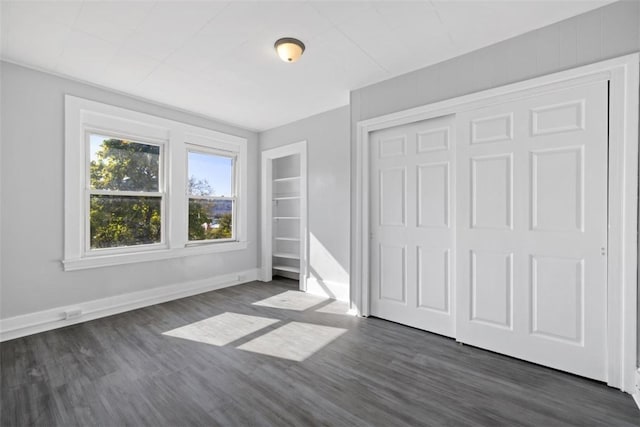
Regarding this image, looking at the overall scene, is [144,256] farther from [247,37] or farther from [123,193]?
[247,37]

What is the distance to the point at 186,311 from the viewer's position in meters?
3.62

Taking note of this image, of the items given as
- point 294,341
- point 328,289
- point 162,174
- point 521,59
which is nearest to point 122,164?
point 162,174

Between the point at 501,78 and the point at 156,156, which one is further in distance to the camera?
the point at 156,156

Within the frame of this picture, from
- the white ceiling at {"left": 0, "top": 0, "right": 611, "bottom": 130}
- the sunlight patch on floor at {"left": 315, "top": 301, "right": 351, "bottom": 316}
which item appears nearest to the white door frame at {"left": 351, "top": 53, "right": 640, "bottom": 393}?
the white ceiling at {"left": 0, "top": 0, "right": 611, "bottom": 130}

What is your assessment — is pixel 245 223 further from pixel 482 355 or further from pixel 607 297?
pixel 607 297

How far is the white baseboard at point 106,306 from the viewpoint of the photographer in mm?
2855

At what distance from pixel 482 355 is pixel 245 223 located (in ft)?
12.9

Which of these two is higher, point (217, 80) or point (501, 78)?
point (217, 80)

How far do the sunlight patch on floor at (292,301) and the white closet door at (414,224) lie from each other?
0.97 metres

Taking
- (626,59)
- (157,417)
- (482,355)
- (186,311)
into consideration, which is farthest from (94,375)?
(626,59)

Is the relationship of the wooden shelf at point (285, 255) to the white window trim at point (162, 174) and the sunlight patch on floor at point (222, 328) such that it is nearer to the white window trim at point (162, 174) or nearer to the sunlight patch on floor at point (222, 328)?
the white window trim at point (162, 174)

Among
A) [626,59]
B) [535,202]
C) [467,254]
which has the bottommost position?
[467,254]

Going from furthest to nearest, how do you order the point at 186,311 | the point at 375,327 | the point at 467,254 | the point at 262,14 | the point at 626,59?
1. the point at 186,311
2. the point at 375,327
3. the point at 467,254
4. the point at 262,14
5. the point at 626,59

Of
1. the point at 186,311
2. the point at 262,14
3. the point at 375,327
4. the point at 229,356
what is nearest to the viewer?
the point at 262,14
